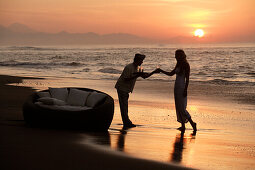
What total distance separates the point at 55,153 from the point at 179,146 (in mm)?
2385

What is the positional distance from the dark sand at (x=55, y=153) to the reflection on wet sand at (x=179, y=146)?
1.41 ft

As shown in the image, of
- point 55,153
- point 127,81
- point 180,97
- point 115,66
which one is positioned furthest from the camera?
point 115,66

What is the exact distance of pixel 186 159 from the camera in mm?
6062

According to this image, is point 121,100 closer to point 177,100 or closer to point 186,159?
point 177,100

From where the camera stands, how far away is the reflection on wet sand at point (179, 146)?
6.07 metres

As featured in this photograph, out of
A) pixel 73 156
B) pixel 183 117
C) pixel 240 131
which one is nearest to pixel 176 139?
pixel 183 117

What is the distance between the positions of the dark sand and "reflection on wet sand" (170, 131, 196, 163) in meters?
0.43

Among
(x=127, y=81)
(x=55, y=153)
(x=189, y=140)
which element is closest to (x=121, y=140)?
(x=189, y=140)

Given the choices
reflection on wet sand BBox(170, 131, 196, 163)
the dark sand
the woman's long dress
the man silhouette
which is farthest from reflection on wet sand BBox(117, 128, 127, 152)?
the woman's long dress

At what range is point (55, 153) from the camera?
19.3 ft

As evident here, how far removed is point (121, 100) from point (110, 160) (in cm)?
355

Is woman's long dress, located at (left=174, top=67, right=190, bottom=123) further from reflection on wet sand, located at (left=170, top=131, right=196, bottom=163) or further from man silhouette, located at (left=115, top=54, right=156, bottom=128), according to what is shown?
man silhouette, located at (left=115, top=54, right=156, bottom=128)

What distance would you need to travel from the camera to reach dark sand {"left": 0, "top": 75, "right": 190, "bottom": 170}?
5.35 metres

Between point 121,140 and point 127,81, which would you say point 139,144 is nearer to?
point 121,140
